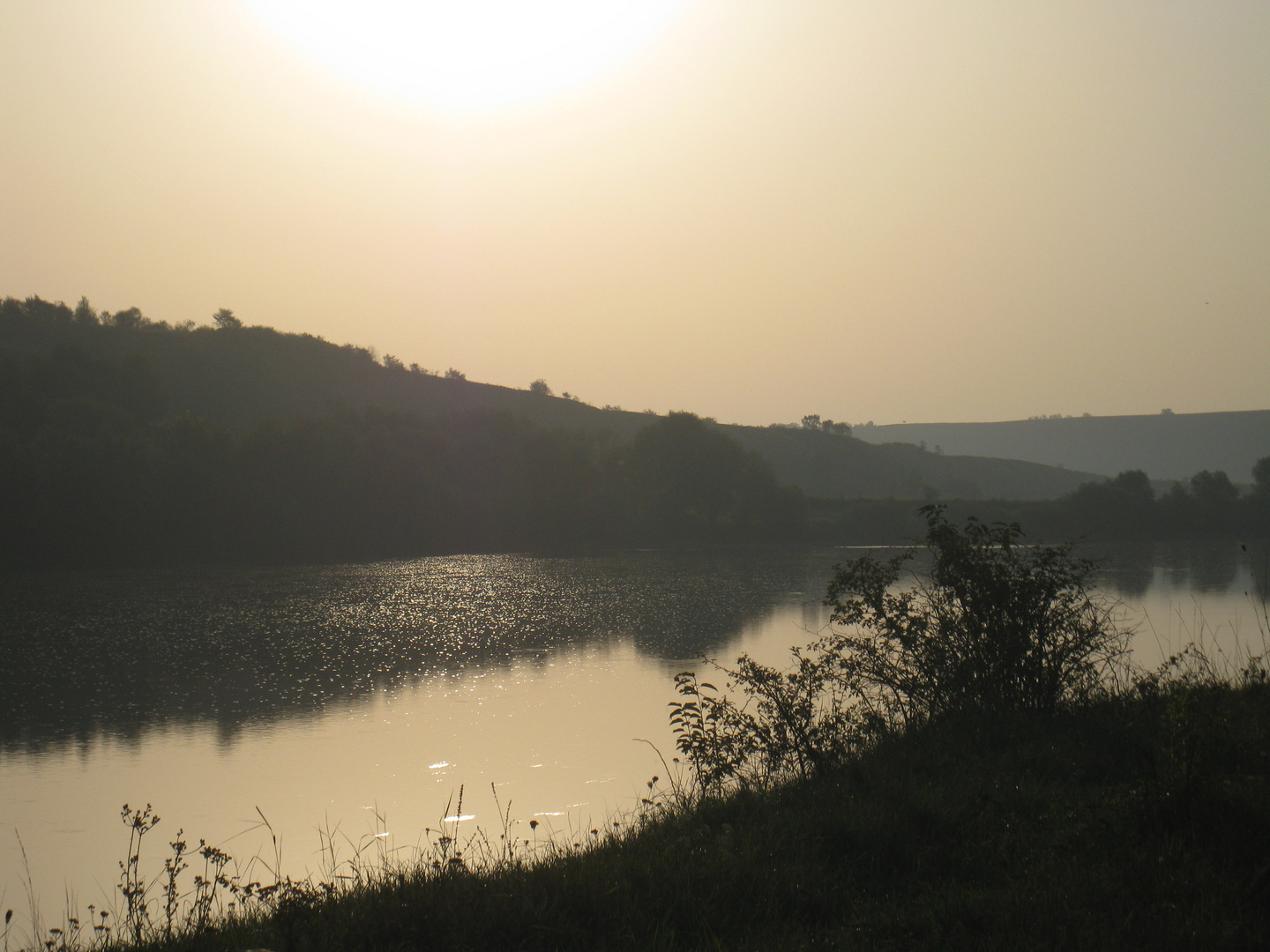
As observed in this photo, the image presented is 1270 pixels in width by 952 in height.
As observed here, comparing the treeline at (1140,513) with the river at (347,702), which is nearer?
the river at (347,702)

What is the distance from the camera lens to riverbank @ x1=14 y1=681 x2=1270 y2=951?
3367 millimetres

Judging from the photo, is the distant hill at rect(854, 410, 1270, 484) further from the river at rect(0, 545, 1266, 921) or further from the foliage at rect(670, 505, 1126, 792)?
the foliage at rect(670, 505, 1126, 792)

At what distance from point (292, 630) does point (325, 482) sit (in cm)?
2985

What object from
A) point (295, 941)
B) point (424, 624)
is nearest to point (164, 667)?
point (424, 624)

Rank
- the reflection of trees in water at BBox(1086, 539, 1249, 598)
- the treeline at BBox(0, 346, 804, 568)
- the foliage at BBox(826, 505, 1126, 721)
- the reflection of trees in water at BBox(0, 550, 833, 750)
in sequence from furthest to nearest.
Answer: the treeline at BBox(0, 346, 804, 568) < the reflection of trees in water at BBox(1086, 539, 1249, 598) < the reflection of trees in water at BBox(0, 550, 833, 750) < the foliage at BBox(826, 505, 1126, 721)

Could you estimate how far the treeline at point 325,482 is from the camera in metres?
40.6

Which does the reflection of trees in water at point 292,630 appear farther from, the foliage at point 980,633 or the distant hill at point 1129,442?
the distant hill at point 1129,442

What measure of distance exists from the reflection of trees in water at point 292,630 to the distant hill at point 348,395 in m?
26.0

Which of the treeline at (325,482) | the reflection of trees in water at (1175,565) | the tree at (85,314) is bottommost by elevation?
the reflection of trees in water at (1175,565)

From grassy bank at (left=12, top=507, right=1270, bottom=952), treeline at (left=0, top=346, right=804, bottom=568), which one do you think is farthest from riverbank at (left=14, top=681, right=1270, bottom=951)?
treeline at (left=0, top=346, right=804, bottom=568)

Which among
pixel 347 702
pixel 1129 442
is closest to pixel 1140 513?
pixel 347 702

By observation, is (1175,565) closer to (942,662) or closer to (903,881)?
(942,662)

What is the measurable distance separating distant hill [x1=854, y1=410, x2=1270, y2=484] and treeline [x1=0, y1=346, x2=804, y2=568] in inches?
3720

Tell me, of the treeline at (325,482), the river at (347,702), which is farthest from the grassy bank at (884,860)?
the treeline at (325,482)
